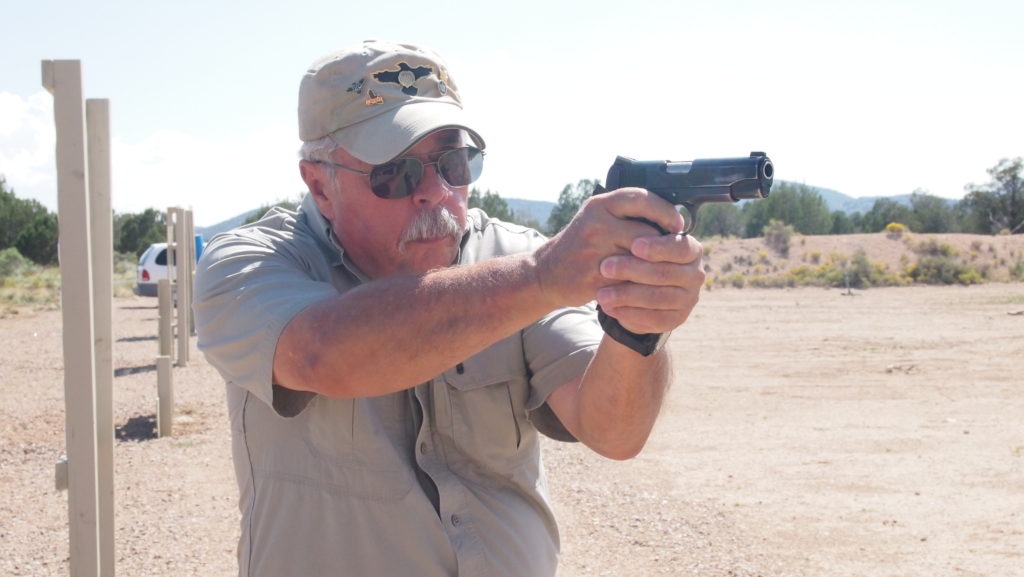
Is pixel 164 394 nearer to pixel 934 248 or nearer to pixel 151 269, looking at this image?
pixel 151 269

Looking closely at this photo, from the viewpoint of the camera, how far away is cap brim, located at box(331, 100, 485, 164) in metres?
1.90

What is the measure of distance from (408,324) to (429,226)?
0.49 metres

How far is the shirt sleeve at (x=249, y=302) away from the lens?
1.67 meters

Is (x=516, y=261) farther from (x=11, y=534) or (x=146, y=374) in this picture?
(x=146, y=374)

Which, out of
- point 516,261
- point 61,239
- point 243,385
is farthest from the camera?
point 61,239

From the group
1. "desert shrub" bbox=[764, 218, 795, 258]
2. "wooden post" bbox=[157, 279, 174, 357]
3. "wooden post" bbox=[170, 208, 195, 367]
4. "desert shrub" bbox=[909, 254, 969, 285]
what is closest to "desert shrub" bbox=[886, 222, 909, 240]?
"desert shrub" bbox=[764, 218, 795, 258]

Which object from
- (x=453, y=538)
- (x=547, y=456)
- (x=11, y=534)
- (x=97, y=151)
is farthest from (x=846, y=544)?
(x=11, y=534)

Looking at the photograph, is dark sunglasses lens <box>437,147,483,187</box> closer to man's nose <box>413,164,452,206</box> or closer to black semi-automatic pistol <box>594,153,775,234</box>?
man's nose <box>413,164,452,206</box>

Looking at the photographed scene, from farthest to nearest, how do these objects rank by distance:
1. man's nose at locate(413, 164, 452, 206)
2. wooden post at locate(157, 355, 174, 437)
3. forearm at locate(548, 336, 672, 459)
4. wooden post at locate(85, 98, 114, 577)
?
wooden post at locate(157, 355, 174, 437) → wooden post at locate(85, 98, 114, 577) → man's nose at locate(413, 164, 452, 206) → forearm at locate(548, 336, 672, 459)

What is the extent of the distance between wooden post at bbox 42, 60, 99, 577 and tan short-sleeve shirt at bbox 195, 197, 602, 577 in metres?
2.12

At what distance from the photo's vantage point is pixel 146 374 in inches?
496

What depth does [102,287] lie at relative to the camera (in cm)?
445

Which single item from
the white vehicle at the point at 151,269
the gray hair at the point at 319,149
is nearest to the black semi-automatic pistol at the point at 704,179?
the gray hair at the point at 319,149

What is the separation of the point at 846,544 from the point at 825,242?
35.4m
